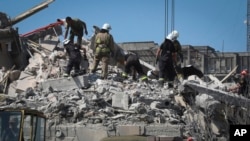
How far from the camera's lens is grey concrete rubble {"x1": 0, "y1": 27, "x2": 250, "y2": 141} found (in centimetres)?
1096

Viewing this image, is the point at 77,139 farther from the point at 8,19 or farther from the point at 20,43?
the point at 8,19

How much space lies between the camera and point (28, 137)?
24.3ft

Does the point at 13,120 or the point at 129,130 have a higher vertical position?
the point at 13,120

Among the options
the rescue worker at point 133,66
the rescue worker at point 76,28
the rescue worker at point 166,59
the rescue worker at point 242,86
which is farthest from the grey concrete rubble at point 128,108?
the rescue worker at point 76,28

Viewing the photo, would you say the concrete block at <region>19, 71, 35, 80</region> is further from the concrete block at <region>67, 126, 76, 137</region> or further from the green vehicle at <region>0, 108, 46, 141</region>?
the green vehicle at <region>0, 108, 46, 141</region>

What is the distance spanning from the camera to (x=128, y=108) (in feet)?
38.1

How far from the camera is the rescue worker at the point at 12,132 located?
23.6 feet

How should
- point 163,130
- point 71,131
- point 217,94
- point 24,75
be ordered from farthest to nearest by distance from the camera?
1. point 24,75
2. point 217,94
3. point 71,131
4. point 163,130

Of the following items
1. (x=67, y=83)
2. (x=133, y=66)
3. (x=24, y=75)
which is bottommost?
(x=67, y=83)

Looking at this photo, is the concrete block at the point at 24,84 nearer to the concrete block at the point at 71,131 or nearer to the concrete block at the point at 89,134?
the concrete block at the point at 71,131

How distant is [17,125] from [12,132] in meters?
0.12

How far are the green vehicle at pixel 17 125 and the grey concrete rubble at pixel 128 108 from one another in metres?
3.33

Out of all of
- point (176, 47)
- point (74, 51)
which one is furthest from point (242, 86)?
point (74, 51)

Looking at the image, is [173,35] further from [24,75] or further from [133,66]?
[24,75]
